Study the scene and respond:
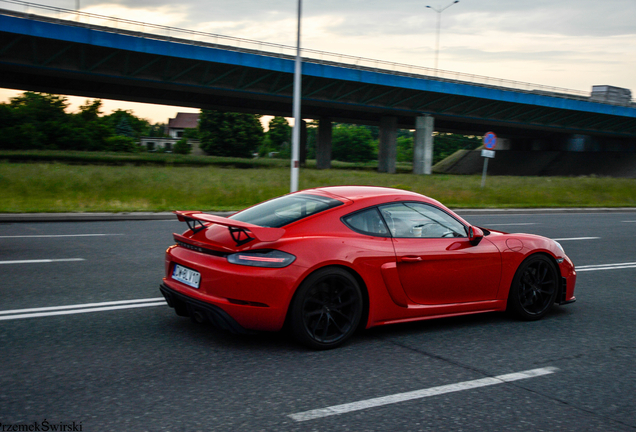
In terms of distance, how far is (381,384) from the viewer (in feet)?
12.5

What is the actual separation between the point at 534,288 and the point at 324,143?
52.3 meters

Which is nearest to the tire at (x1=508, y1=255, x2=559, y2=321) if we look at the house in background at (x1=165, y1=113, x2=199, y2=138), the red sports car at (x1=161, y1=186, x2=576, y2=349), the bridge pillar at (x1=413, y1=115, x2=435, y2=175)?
A: the red sports car at (x1=161, y1=186, x2=576, y2=349)

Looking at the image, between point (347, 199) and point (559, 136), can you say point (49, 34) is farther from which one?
point (559, 136)

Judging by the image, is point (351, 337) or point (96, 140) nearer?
point (351, 337)

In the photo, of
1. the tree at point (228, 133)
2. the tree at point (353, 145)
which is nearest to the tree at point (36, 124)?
the tree at point (228, 133)

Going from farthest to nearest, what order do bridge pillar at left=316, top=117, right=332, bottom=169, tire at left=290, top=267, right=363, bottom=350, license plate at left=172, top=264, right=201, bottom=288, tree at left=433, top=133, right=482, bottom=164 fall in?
1. tree at left=433, top=133, right=482, bottom=164
2. bridge pillar at left=316, top=117, right=332, bottom=169
3. license plate at left=172, top=264, right=201, bottom=288
4. tire at left=290, top=267, right=363, bottom=350

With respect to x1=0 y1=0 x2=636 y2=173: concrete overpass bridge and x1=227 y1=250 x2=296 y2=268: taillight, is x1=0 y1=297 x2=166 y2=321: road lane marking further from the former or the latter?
x1=0 y1=0 x2=636 y2=173: concrete overpass bridge

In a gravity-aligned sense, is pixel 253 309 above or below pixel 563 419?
above

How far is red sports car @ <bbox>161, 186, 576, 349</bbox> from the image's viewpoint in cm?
420

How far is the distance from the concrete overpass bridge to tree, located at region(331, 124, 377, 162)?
61.9 meters

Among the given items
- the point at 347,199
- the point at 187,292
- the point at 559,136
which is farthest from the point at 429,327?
the point at 559,136

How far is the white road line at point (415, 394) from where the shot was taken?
329 cm

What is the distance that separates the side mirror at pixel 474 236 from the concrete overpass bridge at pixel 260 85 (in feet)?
104

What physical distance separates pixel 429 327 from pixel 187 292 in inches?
90.9
